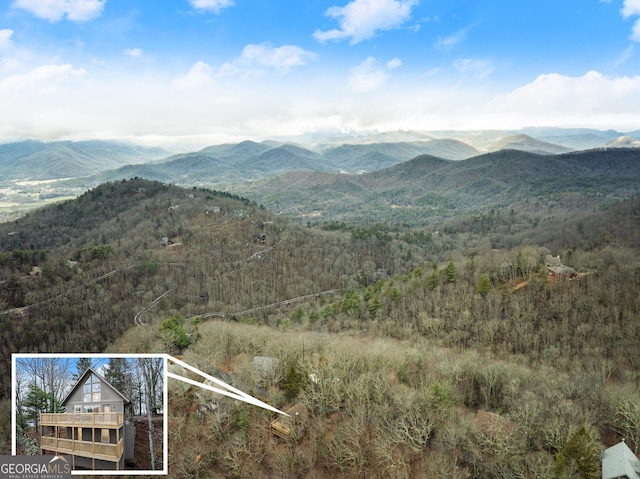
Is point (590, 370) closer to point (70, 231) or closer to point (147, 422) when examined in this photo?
point (147, 422)

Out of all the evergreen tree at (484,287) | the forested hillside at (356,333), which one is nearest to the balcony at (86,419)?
the forested hillside at (356,333)

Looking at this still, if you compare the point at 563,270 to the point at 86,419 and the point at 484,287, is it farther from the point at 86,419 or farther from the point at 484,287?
the point at 86,419

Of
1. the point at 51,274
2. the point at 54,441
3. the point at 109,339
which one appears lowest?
the point at 109,339

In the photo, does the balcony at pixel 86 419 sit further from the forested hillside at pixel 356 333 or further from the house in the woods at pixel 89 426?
the forested hillside at pixel 356 333

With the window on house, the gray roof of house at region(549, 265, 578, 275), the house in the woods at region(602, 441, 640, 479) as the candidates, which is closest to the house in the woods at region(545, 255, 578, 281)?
A: the gray roof of house at region(549, 265, 578, 275)

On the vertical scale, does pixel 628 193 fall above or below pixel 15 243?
above

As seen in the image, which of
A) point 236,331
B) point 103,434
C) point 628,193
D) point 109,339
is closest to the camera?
point 103,434

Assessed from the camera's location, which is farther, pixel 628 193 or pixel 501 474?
pixel 628 193

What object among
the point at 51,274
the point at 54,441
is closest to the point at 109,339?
the point at 51,274
